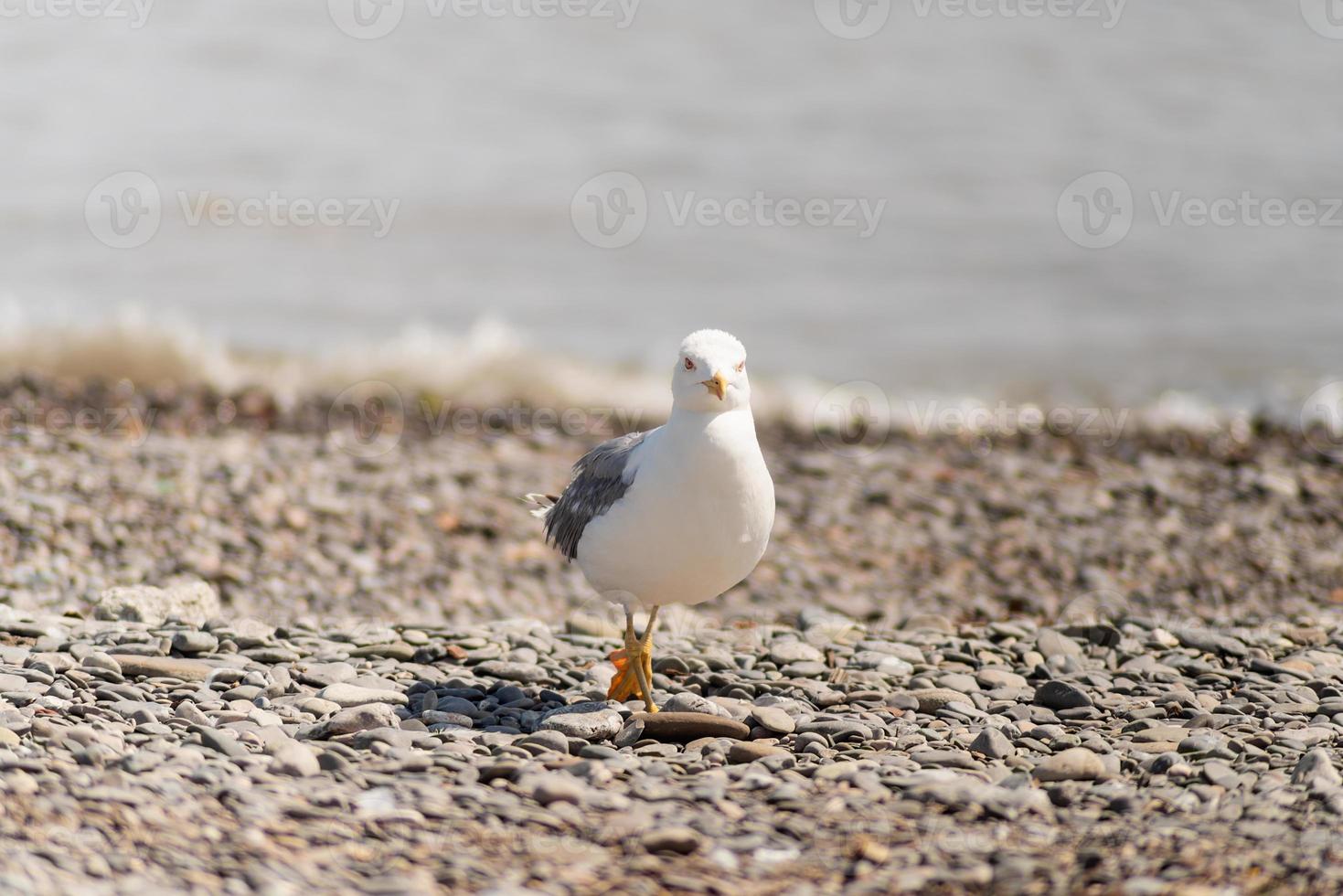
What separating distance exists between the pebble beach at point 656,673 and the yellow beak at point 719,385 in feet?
3.86

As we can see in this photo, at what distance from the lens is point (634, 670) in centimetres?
515

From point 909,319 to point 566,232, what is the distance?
4774mm

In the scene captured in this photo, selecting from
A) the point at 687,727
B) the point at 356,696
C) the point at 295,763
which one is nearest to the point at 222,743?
the point at 295,763

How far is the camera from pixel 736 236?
664 inches

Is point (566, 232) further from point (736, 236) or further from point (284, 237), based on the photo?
point (284, 237)

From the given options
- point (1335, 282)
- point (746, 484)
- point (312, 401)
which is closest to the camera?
point (746, 484)

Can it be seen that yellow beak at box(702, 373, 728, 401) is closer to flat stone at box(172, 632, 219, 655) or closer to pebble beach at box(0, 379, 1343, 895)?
pebble beach at box(0, 379, 1343, 895)

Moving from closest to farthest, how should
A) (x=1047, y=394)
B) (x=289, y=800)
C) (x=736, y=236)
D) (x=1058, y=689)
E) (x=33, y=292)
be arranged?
(x=289, y=800) → (x=1058, y=689) → (x=1047, y=394) → (x=33, y=292) → (x=736, y=236)


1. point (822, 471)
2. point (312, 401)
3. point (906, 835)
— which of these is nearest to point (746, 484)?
point (906, 835)

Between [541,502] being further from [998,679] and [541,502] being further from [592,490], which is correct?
[998,679]

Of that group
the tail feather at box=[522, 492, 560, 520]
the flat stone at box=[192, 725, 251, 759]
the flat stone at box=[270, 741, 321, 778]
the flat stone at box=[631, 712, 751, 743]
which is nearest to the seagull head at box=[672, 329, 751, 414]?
the flat stone at box=[631, 712, 751, 743]

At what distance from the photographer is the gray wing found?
504 centimetres

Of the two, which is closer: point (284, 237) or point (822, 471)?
point (822, 471)

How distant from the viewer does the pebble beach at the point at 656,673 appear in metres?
3.61
